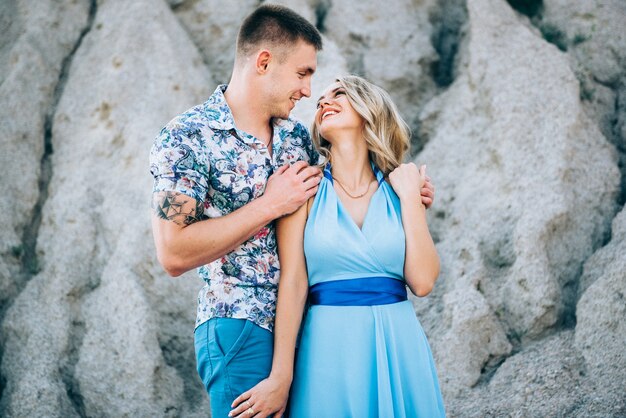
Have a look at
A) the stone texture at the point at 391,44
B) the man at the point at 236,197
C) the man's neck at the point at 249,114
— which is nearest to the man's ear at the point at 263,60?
the man at the point at 236,197

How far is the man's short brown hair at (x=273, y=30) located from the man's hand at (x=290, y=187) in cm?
68

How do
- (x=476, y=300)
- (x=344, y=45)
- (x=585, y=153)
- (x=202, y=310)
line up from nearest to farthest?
1. (x=202, y=310)
2. (x=476, y=300)
3. (x=585, y=153)
4. (x=344, y=45)

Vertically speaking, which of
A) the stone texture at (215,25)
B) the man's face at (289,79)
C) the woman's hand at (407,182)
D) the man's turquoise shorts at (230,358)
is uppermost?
the stone texture at (215,25)

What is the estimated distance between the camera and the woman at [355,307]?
2895 mm

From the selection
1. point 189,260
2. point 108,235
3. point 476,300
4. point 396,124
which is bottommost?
point 476,300

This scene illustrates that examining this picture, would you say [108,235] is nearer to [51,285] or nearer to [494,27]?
[51,285]

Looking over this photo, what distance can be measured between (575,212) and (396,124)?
66.5 inches

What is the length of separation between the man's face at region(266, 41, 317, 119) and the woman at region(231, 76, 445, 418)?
0.47m

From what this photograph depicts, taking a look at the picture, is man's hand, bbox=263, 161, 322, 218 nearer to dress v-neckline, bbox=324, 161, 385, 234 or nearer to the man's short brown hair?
dress v-neckline, bbox=324, 161, 385, 234

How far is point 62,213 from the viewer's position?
5.04m

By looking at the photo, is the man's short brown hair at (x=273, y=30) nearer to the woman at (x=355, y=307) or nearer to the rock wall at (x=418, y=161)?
the woman at (x=355, y=307)

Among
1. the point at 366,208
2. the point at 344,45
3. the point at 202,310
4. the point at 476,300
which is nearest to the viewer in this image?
the point at 202,310

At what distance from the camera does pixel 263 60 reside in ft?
10.6

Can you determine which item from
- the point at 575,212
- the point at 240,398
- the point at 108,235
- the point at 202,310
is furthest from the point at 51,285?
the point at 575,212
